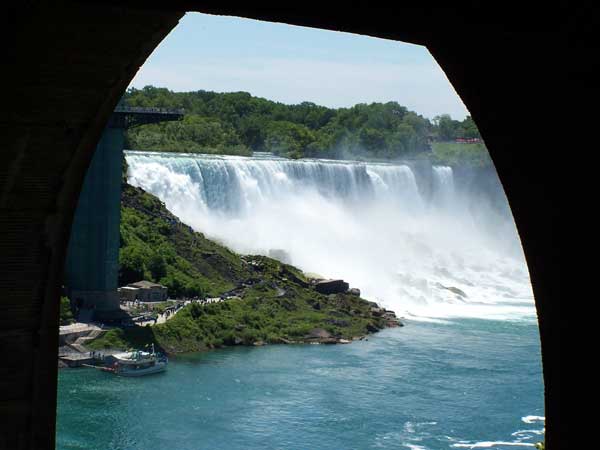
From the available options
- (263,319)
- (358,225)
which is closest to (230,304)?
(263,319)

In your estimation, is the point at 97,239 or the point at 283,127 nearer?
the point at 97,239

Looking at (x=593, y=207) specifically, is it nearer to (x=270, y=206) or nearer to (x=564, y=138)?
(x=564, y=138)

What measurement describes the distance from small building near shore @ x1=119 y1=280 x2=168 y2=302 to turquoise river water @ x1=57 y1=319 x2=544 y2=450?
3.57 m

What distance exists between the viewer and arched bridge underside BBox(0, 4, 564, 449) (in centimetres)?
324

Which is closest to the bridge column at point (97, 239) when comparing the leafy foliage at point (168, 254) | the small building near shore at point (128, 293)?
the small building near shore at point (128, 293)

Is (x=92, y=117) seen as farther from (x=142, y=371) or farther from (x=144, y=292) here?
(x=144, y=292)

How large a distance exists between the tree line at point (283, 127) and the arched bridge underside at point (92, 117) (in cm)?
4301

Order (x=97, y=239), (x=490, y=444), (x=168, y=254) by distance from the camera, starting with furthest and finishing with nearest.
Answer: (x=168, y=254) → (x=97, y=239) → (x=490, y=444)

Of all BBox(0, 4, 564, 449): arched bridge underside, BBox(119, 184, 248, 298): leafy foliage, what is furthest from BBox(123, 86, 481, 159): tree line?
BBox(0, 4, 564, 449): arched bridge underside

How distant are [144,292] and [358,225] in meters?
16.3

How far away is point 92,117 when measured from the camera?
5.36m

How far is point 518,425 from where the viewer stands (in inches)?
665

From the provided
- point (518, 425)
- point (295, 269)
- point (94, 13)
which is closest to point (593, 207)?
point (94, 13)

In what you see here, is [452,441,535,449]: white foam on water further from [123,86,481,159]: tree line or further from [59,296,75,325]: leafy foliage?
[123,86,481,159]: tree line
